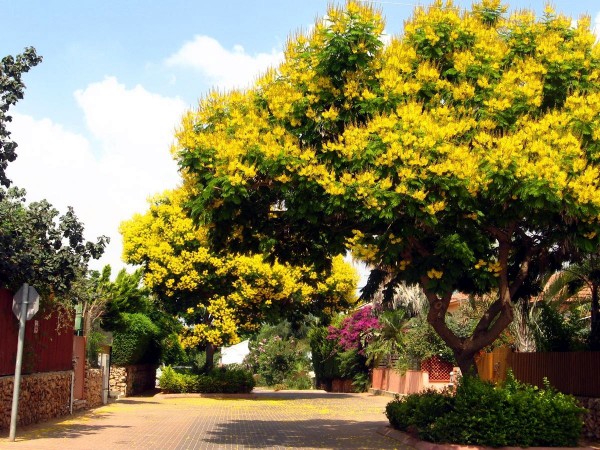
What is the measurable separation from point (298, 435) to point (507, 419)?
5500 millimetres

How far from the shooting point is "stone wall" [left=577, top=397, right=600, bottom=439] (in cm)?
1658

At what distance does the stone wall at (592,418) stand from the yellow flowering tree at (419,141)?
3.65m

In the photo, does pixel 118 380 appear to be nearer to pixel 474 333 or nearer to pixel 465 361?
pixel 465 361

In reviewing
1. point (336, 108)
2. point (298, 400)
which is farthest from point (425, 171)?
point (298, 400)

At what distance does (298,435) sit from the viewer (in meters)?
17.8

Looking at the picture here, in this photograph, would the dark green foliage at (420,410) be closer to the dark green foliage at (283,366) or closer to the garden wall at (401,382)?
the garden wall at (401,382)

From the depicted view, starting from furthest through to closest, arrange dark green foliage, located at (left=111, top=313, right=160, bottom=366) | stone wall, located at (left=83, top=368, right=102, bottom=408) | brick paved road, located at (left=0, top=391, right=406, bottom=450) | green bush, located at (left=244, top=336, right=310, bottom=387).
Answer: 1. green bush, located at (left=244, top=336, right=310, bottom=387)
2. dark green foliage, located at (left=111, top=313, right=160, bottom=366)
3. stone wall, located at (left=83, top=368, right=102, bottom=408)
4. brick paved road, located at (left=0, top=391, right=406, bottom=450)

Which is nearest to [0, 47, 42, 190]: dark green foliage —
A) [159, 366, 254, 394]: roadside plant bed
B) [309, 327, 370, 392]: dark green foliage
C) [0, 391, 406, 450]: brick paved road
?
[0, 391, 406, 450]: brick paved road

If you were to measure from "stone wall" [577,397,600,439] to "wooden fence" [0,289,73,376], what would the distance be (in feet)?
40.0

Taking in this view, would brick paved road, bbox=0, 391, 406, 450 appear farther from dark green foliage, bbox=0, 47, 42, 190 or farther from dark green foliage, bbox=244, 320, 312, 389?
dark green foliage, bbox=244, 320, 312, 389

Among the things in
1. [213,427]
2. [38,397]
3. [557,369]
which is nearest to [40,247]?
[38,397]

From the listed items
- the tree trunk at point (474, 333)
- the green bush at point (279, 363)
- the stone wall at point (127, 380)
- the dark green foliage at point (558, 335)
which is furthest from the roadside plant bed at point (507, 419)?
the green bush at point (279, 363)

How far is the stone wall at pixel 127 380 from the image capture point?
32.8 metres

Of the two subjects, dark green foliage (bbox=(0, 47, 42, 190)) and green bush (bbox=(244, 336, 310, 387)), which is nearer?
dark green foliage (bbox=(0, 47, 42, 190))
